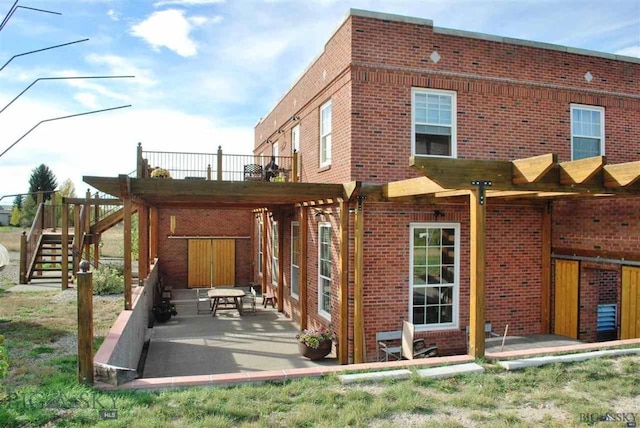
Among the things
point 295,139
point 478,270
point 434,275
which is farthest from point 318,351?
point 295,139

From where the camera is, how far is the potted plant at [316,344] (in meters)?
9.42

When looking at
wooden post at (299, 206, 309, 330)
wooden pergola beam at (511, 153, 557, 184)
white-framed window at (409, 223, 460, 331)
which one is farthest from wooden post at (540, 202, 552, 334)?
wooden post at (299, 206, 309, 330)

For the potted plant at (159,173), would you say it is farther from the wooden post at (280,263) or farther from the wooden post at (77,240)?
the wooden post at (77,240)

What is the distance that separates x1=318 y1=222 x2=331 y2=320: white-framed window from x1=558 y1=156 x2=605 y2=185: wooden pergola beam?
5095 millimetres

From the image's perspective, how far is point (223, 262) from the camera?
20609 millimetres

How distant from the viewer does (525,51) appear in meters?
10.4

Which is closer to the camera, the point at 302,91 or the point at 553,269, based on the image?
the point at 553,269

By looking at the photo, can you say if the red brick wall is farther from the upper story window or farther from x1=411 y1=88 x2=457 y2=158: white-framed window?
x1=411 y1=88 x2=457 y2=158: white-framed window

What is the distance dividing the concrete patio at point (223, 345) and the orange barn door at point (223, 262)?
572 centimetres

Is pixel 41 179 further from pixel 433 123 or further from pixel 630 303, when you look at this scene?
pixel 630 303

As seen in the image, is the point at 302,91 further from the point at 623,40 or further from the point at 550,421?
the point at 550,421

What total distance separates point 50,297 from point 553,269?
12.8 m

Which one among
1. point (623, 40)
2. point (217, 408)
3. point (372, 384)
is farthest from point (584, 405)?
point (623, 40)

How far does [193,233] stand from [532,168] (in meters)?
16.4
